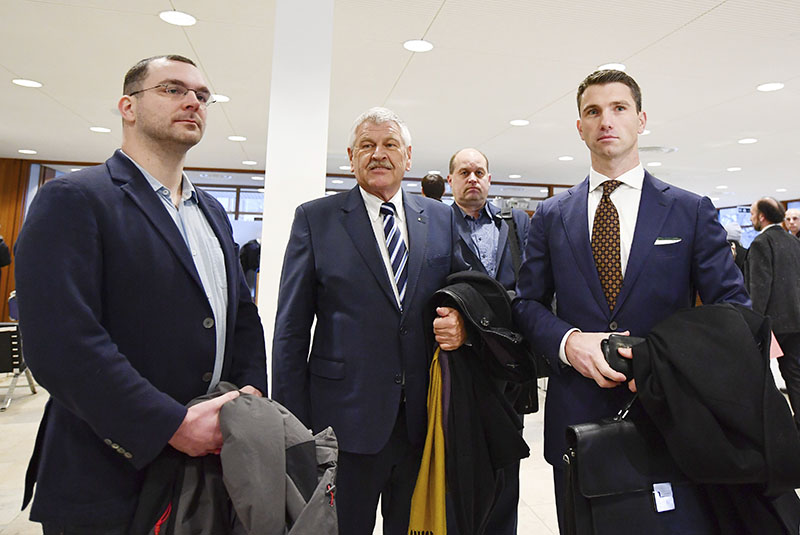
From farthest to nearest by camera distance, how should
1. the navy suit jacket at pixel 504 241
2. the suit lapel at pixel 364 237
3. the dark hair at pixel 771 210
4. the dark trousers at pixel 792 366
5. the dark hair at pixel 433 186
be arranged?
1. the dark hair at pixel 771 210
2. the dark trousers at pixel 792 366
3. the dark hair at pixel 433 186
4. the navy suit jacket at pixel 504 241
5. the suit lapel at pixel 364 237

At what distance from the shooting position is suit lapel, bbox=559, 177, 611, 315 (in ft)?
4.93

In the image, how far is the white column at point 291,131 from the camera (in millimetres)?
2824

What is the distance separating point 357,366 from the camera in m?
1.63

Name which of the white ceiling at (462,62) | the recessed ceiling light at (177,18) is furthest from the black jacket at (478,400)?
the recessed ceiling light at (177,18)

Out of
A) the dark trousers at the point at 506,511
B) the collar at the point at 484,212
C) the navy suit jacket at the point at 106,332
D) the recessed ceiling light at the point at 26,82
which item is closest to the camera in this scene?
the navy suit jacket at the point at 106,332

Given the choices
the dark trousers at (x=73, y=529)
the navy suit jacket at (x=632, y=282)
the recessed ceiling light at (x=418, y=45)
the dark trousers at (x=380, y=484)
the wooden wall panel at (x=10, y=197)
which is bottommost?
the dark trousers at (x=380, y=484)

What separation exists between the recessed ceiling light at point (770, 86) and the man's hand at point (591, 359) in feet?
16.6

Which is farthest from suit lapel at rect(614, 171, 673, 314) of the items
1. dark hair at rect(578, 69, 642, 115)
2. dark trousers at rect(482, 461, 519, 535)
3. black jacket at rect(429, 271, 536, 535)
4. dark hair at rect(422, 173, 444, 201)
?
dark hair at rect(422, 173, 444, 201)

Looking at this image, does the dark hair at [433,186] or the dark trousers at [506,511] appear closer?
the dark trousers at [506,511]

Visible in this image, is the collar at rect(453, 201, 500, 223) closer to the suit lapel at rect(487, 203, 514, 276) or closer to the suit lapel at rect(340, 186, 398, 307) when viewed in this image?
the suit lapel at rect(487, 203, 514, 276)

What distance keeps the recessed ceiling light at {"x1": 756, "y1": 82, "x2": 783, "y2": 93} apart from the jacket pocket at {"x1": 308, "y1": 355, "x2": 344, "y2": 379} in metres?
5.47

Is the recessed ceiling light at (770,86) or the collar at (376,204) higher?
the recessed ceiling light at (770,86)

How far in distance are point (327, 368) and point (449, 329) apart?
0.41 m

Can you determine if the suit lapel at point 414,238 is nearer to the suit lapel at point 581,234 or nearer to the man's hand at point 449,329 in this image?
the man's hand at point 449,329
